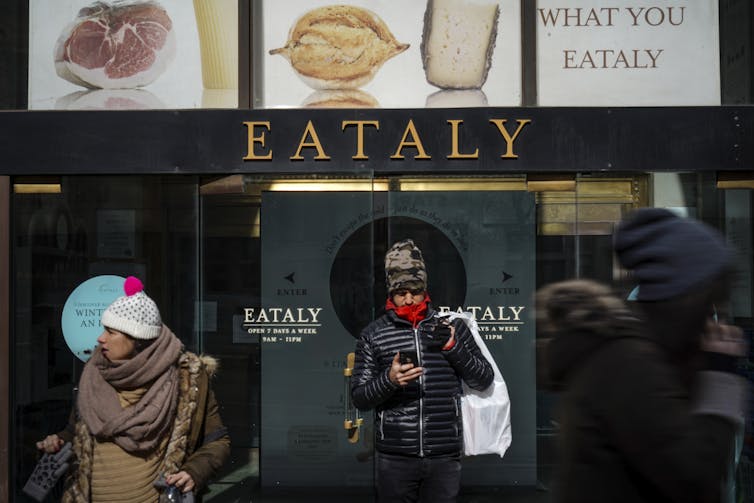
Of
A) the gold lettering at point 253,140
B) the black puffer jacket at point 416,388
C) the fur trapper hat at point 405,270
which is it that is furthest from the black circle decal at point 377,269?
the black puffer jacket at point 416,388

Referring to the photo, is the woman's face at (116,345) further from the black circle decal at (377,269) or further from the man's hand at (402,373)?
the black circle decal at (377,269)

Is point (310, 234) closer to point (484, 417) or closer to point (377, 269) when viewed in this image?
point (377, 269)

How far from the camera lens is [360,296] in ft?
18.9

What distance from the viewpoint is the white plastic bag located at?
479 cm

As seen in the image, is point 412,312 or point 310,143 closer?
point 412,312

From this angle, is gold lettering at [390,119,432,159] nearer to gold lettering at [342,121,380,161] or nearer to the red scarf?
gold lettering at [342,121,380,161]

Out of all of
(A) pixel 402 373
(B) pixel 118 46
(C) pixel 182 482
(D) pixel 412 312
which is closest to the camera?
(C) pixel 182 482

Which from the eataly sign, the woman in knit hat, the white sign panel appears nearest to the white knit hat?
the woman in knit hat

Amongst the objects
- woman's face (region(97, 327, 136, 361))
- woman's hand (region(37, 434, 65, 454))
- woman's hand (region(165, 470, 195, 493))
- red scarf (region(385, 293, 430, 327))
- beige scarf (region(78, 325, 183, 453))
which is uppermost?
red scarf (region(385, 293, 430, 327))

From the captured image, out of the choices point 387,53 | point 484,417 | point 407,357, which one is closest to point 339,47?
point 387,53

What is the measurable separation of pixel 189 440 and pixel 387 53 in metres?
3.39

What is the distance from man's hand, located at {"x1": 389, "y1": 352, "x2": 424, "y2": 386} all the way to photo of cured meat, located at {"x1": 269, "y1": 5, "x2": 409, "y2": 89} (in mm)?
2419

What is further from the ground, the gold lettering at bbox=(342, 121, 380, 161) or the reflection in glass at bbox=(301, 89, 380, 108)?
the reflection in glass at bbox=(301, 89, 380, 108)

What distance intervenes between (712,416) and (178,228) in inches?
193
